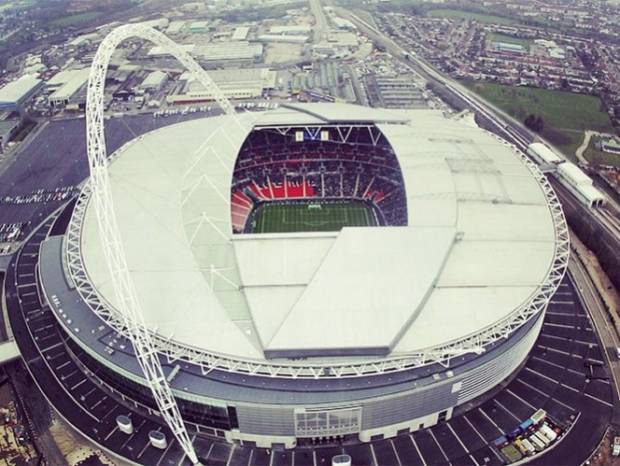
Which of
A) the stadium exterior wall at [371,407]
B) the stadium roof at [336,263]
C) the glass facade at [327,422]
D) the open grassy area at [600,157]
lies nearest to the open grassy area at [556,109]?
the open grassy area at [600,157]

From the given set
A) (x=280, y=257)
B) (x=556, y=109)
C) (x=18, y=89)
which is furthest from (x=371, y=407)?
(x=18, y=89)

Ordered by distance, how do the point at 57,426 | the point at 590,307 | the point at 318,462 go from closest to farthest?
the point at 318,462 → the point at 57,426 → the point at 590,307

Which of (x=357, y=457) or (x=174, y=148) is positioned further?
(x=174, y=148)

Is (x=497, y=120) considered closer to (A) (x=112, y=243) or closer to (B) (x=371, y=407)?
(B) (x=371, y=407)

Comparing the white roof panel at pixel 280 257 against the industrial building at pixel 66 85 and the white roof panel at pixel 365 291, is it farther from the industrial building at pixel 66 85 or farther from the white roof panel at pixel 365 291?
the industrial building at pixel 66 85

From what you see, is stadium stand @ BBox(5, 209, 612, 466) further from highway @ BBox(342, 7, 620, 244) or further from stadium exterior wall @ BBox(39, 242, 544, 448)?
highway @ BBox(342, 7, 620, 244)

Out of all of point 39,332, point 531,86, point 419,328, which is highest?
point 419,328

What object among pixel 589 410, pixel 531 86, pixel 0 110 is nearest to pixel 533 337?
pixel 589 410

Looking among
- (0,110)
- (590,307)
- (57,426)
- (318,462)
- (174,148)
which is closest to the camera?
(318,462)

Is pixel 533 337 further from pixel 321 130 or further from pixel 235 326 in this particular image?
pixel 321 130
